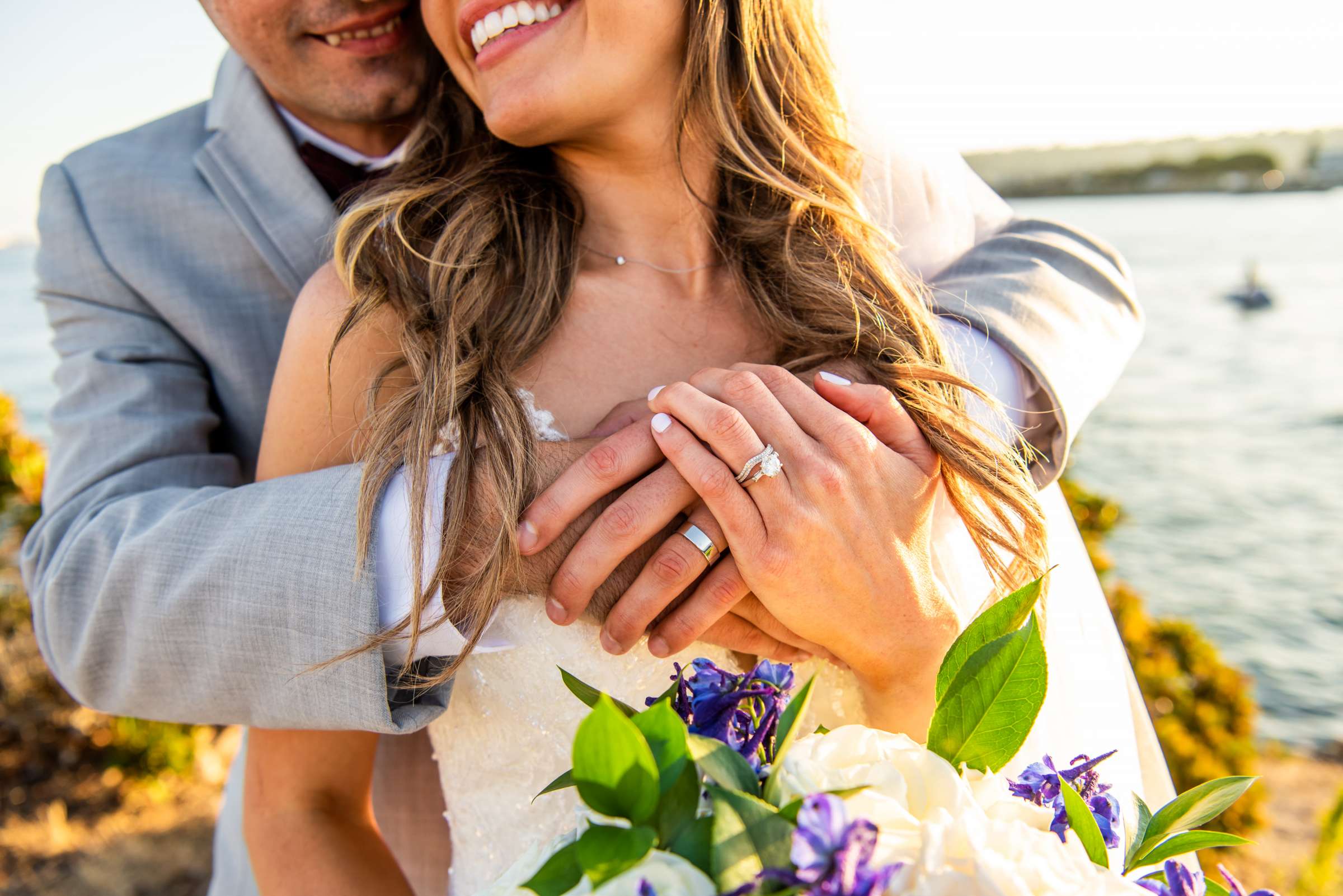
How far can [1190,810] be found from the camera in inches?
29.7

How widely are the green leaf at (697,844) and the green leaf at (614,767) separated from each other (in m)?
0.03

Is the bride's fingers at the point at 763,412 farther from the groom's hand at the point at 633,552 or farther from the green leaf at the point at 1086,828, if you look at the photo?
the green leaf at the point at 1086,828

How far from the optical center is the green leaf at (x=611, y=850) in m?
0.59

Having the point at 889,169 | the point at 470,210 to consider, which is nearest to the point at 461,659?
the point at 470,210

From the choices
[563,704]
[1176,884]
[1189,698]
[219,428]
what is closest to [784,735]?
[1176,884]

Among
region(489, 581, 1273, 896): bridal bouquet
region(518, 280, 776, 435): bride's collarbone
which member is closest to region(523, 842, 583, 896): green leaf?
region(489, 581, 1273, 896): bridal bouquet

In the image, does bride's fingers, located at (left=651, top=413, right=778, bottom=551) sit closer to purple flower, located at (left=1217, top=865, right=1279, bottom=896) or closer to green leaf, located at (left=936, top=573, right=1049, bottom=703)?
green leaf, located at (left=936, top=573, right=1049, bottom=703)

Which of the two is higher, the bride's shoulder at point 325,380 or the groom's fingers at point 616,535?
the bride's shoulder at point 325,380

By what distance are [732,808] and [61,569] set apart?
1.46 meters

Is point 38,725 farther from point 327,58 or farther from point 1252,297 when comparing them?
point 1252,297

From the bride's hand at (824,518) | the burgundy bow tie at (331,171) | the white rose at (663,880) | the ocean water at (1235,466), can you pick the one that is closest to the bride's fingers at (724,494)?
the bride's hand at (824,518)

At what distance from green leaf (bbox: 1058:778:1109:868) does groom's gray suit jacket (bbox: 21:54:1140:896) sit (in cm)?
91

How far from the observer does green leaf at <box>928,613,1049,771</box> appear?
0.74 m

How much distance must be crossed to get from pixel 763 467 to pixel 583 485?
0.25m
